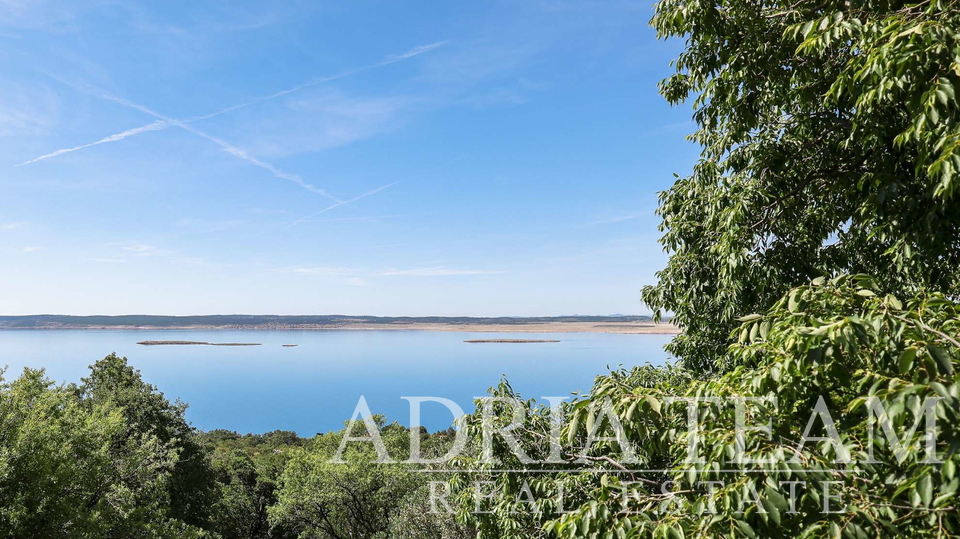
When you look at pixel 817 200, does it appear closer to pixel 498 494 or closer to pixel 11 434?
pixel 498 494

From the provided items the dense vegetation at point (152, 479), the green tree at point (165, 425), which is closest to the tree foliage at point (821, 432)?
the dense vegetation at point (152, 479)

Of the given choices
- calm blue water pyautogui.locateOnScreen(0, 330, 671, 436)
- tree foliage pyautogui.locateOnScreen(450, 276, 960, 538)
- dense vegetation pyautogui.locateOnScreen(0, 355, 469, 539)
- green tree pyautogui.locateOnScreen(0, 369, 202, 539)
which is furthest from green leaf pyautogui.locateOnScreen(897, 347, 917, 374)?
calm blue water pyautogui.locateOnScreen(0, 330, 671, 436)

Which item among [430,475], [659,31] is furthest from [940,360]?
[430,475]

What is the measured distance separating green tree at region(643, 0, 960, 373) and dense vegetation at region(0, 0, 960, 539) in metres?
0.02

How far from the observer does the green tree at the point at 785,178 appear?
11.0ft

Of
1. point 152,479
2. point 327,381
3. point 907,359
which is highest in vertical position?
point 907,359

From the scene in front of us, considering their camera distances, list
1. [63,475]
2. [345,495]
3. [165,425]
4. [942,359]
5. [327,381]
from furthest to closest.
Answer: [327,381]
[165,425]
[345,495]
[63,475]
[942,359]

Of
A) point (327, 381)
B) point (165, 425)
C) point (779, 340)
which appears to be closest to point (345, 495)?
point (165, 425)

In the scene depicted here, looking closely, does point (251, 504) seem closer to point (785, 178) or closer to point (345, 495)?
point (345, 495)

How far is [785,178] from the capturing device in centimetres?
422

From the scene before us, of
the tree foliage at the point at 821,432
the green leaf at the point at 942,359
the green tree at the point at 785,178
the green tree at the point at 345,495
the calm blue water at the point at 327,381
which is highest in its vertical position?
the green tree at the point at 785,178

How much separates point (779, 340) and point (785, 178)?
272cm

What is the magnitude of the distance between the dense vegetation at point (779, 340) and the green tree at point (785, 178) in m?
0.02

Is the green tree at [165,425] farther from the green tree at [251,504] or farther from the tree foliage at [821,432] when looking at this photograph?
the tree foliage at [821,432]
